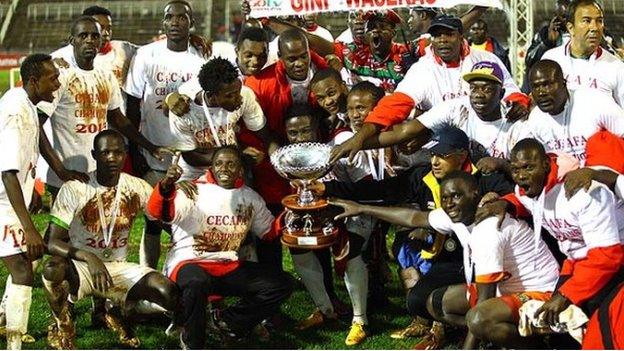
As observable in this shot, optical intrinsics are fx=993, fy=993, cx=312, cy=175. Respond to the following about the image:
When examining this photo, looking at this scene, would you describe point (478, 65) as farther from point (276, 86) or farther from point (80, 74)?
point (80, 74)

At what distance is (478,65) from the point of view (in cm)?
702

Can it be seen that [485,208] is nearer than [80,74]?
Yes

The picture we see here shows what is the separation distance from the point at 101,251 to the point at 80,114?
4.10 ft

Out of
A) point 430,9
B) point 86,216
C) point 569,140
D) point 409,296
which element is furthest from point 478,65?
point 86,216

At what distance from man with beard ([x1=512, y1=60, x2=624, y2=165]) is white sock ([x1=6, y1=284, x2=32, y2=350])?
357 cm

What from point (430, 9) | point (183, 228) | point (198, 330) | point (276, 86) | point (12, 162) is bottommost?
point (198, 330)

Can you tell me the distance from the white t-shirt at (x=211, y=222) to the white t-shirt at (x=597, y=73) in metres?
2.58

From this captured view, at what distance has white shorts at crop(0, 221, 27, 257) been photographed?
6.57 m

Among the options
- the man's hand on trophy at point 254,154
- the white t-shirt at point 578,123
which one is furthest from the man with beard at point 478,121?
the man's hand on trophy at point 254,154

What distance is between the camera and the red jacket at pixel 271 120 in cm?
788

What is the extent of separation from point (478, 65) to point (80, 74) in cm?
309

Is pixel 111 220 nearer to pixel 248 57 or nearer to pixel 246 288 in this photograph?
pixel 246 288

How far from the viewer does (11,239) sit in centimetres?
659

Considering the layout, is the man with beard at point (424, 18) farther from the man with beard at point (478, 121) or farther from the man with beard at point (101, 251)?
the man with beard at point (101, 251)
